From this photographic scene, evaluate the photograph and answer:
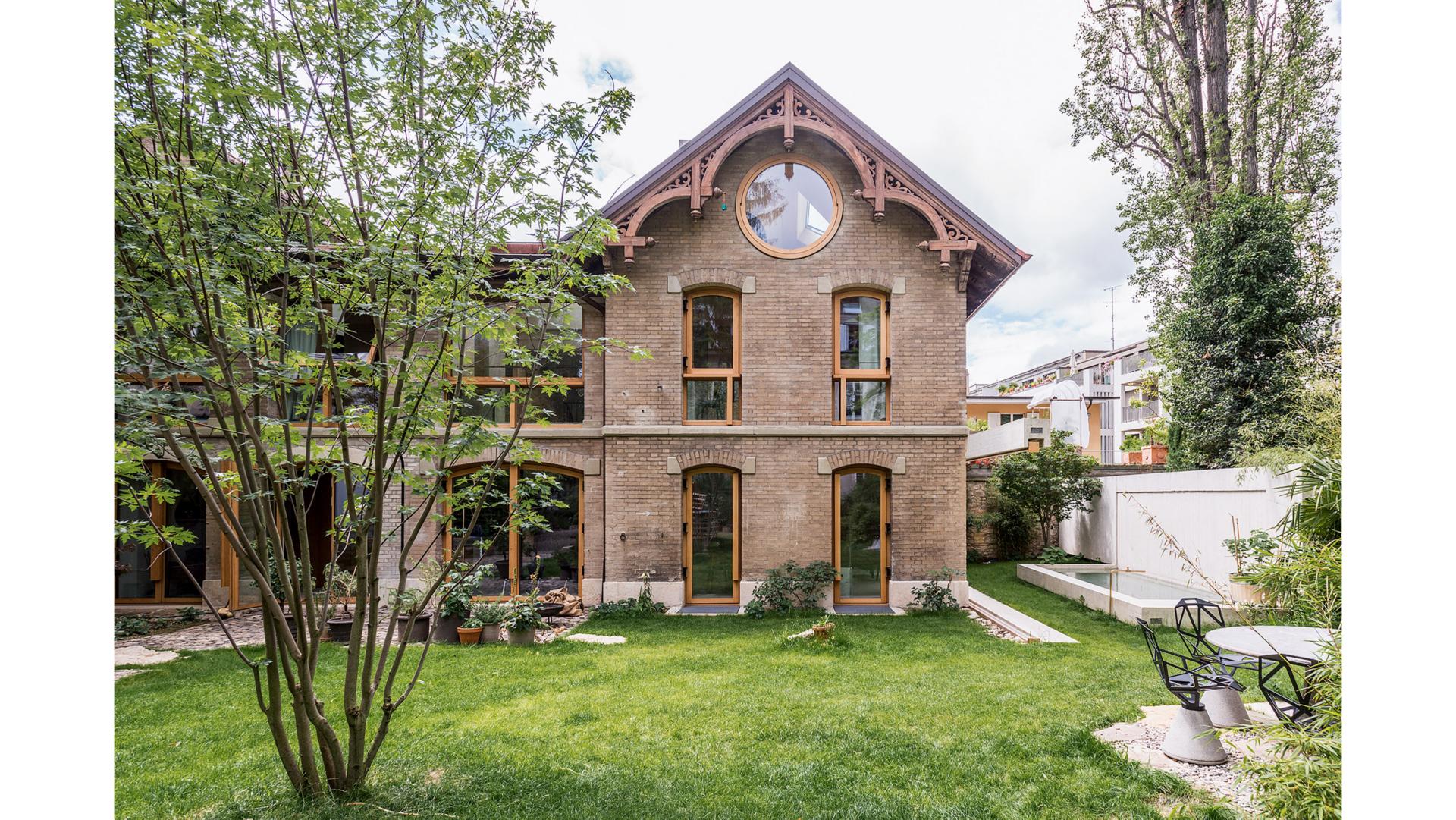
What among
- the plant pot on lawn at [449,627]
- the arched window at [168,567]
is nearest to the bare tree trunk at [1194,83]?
the plant pot on lawn at [449,627]

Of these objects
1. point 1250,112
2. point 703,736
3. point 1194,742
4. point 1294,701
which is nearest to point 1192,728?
point 1194,742

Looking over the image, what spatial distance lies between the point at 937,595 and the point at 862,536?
137cm

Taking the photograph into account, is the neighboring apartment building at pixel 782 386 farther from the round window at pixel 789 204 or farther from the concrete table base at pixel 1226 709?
the concrete table base at pixel 1226 709

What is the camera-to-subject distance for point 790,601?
8.95 meters

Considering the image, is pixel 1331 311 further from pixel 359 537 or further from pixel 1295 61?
pixel 359 537

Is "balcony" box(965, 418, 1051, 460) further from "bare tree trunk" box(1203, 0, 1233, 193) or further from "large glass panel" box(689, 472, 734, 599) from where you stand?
"bare tree trunk" box(1203, 0, 1233, 193)

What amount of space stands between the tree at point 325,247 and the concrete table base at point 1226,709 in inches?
201

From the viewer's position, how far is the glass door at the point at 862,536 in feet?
30.4

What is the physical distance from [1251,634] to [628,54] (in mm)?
5498

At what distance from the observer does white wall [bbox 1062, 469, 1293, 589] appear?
27.8 feet

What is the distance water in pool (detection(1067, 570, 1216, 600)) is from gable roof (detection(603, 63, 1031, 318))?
5.36 meters

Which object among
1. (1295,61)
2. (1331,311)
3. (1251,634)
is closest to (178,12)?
(1251,634)

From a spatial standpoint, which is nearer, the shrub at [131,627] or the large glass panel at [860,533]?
the shrub at [131,627]
